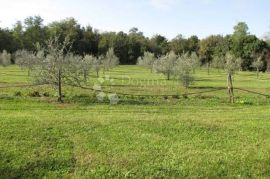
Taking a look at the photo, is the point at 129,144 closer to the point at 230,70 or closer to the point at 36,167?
the point at 36,167

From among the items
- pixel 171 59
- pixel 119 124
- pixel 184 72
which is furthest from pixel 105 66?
pixel 119 124

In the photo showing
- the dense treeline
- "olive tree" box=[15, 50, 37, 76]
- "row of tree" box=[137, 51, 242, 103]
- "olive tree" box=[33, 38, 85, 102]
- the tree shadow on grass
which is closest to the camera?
the tree shadow on grass

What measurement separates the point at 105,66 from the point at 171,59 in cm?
1283

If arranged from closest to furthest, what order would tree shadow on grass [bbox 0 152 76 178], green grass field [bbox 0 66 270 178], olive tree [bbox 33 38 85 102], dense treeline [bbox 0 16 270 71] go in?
tree shadow on grass [bbox 0 152 76 178] < green grass field [bbox 0 66 270 178] < olive tree [bbox 33 38 85 102] < dense treeline [bbox 0 16 270 71]

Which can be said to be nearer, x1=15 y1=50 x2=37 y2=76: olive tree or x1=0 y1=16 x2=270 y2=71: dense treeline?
x1=15 y1=50 x2=37 y2=76: olive tree

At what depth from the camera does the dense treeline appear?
262 feet

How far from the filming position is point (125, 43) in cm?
8906

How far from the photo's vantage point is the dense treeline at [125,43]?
262ft

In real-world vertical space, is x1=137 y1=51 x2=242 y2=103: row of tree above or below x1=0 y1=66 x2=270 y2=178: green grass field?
above

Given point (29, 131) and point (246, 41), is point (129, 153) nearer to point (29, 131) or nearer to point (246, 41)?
point (29, 131)

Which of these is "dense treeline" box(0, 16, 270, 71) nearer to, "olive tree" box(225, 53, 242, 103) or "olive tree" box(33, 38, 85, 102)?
"olive tree" box(225, 53, 242, 103)

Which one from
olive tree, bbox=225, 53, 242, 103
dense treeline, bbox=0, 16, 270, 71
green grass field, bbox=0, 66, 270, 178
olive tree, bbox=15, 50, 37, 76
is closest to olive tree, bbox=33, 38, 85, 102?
green grass field, bbox=0, 66, 270, 178

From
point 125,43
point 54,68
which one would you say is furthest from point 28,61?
point 125,43

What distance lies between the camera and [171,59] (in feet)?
150
